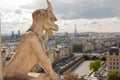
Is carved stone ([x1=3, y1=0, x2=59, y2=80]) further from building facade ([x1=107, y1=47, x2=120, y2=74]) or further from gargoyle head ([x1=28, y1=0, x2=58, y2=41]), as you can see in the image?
building facade ([x1=107, y1=47, x2=120, y2=74])

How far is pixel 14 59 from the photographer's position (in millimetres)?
3744

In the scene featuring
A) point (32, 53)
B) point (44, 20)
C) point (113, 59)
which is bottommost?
point (113, 59)

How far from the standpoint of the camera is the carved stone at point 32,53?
3.71 meters

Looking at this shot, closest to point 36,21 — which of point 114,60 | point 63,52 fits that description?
point 114,60

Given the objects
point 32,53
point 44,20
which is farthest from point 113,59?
point 32,53

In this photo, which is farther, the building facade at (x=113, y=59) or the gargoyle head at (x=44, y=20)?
the building facade at (x=113, y=59)

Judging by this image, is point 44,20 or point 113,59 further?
point 113,59

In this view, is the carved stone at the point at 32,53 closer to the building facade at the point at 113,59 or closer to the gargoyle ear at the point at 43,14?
the gargoyle ear at the point at 43,14

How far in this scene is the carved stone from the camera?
3.71 m

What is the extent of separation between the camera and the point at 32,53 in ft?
12.5

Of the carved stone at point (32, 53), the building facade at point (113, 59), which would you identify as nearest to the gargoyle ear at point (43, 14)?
the carved stone at point (32, 53)

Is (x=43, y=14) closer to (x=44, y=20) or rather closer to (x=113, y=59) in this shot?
(x=44, y=20)

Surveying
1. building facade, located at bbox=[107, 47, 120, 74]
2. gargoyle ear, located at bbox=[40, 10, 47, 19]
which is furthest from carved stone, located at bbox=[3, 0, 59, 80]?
building facade, located at bbox=[107, 47, 120, 74]

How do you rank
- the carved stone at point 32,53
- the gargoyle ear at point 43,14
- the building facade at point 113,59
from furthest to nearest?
the building facade at point 113,59, the gargoyle ear at point 43,14, the carved stone at point 32,53
